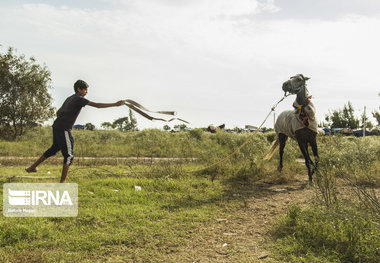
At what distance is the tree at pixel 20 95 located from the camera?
1711 cm

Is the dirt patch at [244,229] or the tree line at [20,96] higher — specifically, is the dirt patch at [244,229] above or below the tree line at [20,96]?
below

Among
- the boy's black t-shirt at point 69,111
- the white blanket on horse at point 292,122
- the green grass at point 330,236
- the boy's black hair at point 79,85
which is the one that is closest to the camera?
the green grass at point 330,236

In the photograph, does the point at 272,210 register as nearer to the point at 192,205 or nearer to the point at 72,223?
the point at 192,205

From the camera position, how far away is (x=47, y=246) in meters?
3.27

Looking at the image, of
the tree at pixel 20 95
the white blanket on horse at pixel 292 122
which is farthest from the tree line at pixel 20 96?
the white blanket on horse at pixel 292 122

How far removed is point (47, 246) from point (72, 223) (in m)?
0.69

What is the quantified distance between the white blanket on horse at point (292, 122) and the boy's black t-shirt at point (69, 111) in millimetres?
5081

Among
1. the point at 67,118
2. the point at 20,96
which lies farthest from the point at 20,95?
the point at 67,118

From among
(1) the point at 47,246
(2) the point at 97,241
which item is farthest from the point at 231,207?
(1) the point at 47,246

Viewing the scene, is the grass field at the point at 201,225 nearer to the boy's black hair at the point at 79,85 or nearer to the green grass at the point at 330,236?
the green grass at the point at 330,236

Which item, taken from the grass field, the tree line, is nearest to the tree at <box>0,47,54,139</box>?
the tree line

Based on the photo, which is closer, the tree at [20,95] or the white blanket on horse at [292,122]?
the white blanket on horse at [292,122]

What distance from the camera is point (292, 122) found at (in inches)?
298

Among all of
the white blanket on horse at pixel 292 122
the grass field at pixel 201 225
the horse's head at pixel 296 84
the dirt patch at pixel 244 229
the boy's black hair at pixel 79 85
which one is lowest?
the dirt patch at pixel 244 229
